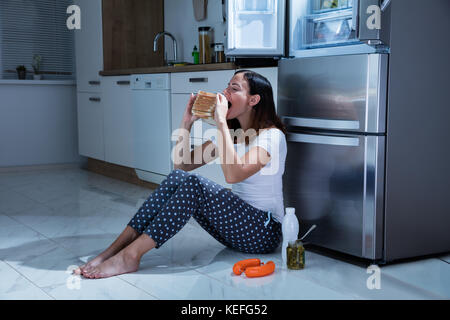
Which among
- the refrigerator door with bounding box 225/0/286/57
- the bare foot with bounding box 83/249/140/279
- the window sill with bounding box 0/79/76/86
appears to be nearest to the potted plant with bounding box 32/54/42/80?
the window sill with bounding box 0/79/76/86

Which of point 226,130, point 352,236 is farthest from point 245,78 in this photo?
point 352,236

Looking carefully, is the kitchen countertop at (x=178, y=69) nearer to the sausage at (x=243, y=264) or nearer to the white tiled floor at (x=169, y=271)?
the white tiled floor at (x=169, y=271)

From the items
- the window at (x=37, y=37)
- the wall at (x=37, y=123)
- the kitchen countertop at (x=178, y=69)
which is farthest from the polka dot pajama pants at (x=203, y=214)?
the window at (x=37, y=37)

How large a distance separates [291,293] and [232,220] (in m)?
0.40

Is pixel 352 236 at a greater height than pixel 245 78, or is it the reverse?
pixel 245 78

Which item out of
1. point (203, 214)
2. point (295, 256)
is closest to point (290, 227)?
point (295, 256)

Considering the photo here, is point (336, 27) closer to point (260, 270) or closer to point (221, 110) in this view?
point (221, 110)

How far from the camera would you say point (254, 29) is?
2.70 m

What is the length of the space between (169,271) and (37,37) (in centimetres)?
377

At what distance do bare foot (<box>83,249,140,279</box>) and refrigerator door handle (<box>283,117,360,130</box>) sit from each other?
0.90 m

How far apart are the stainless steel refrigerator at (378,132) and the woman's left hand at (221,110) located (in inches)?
17.0

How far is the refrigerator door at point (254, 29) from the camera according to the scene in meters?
2.59
